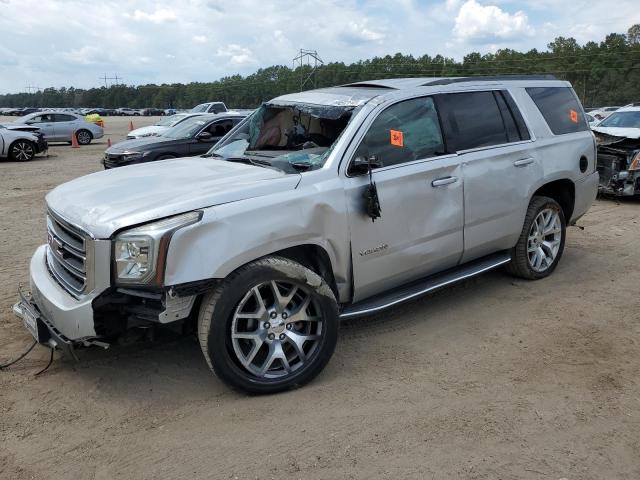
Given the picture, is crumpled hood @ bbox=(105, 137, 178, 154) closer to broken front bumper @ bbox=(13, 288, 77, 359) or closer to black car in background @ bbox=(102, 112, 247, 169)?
black car in background @ bbox=(102, 112, 247, 169)

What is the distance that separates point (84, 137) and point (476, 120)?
24.3m

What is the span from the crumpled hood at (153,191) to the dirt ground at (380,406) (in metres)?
1.13

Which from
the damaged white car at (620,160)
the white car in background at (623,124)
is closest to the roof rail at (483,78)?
the damaged white car at (620,160)

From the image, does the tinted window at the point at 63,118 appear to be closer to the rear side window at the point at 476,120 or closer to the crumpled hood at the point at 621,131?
the crumpled hood at the point at 621,131

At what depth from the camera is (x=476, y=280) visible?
570cm

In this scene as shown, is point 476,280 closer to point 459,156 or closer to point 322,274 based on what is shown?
point 459,156

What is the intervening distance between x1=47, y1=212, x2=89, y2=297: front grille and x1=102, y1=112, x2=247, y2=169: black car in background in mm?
8123

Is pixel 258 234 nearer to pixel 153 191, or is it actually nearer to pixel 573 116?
pixel 153 191

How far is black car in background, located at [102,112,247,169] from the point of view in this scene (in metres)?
11.8

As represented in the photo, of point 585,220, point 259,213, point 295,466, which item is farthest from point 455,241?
point 585,220

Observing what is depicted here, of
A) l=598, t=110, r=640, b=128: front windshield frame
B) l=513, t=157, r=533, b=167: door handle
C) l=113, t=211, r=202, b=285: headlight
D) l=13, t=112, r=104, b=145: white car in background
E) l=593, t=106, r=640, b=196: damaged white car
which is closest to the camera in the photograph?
l=113, t=211, r=202, b=285: headlight

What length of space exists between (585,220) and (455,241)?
193 inches

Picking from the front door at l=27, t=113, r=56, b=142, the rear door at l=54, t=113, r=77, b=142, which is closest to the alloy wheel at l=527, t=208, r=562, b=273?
the front door at l=27, t=113, r=56, b=142

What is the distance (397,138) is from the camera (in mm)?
4184
